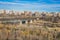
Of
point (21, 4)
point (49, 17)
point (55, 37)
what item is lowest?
point (55, 37)

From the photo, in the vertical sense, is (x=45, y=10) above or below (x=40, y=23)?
above

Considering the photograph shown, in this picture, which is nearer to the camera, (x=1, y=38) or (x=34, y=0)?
(x=1, y=38)

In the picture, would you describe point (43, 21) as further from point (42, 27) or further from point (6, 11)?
point (6, 11)

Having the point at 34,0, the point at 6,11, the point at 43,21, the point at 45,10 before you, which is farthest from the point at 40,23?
the point at 6,11

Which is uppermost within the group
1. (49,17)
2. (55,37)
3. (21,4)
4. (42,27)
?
(21,4)

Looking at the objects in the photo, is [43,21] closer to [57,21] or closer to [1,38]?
[57,21]

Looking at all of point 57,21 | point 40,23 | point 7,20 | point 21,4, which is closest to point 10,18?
point 7,20
